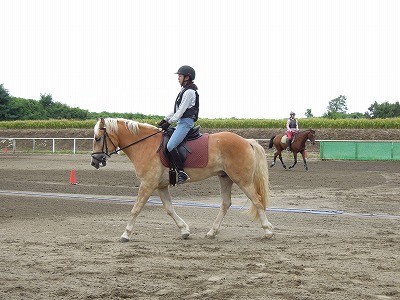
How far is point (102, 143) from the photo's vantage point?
1098 centimetres

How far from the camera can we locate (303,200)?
16266 millimetres

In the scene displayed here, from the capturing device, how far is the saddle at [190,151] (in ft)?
34.9

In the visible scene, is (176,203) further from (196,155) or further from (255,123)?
(255,123)

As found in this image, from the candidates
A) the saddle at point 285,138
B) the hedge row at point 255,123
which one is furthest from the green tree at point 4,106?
the saddle at point 285,138

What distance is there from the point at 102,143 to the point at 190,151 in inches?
58.6

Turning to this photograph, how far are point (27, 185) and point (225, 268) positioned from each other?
13.4 metres

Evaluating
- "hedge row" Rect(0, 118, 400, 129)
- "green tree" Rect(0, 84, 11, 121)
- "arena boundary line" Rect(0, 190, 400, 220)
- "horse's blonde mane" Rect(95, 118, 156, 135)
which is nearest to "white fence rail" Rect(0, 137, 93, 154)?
"hedge row" Rect(0, 118, 400, 129)

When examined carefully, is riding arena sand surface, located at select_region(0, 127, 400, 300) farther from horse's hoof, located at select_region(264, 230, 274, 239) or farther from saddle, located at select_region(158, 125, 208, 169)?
saddle, located at select_region(158, 125, 208, 169)

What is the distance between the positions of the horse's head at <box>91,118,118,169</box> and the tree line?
2373 inches

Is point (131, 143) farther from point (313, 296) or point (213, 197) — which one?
point (213, 197)

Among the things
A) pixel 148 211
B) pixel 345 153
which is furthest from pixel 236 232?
pixel 345 153

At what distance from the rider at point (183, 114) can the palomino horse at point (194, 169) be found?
0.73ft

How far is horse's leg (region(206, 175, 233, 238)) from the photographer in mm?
10555

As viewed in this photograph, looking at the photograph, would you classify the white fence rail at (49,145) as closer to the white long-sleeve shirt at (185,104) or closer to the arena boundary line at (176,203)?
the arena boundary line at (176,203)
